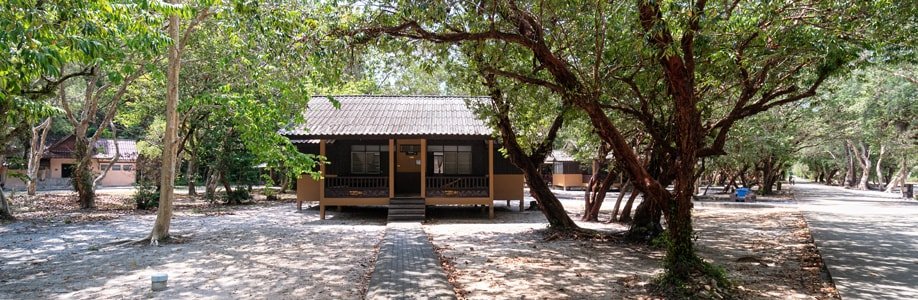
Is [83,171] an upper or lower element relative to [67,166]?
lower

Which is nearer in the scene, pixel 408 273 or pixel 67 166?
pixel 408 273

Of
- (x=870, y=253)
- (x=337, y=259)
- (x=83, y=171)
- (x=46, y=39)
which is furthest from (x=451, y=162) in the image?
(x=46, y=39)

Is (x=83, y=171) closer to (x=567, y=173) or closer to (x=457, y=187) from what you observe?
(x=457, y=187)

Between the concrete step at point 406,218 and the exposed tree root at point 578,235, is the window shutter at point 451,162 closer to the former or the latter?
the concrete step at point 406,218

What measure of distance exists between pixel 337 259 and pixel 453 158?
9.86 metres

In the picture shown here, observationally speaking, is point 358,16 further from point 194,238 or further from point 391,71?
point 194,238

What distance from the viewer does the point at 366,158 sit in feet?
60.3

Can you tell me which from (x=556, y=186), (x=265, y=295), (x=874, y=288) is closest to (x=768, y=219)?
(x=874, y=288)

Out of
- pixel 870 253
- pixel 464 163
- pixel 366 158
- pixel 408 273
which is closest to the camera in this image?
pixel 408 273

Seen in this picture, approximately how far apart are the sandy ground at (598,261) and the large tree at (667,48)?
118cm

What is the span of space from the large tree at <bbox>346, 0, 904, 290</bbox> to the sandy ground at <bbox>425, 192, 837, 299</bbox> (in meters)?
1.18

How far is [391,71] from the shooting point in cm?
1108

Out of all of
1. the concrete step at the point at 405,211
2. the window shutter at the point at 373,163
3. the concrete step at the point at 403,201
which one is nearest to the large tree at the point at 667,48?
the concrete step at the point at 405,211

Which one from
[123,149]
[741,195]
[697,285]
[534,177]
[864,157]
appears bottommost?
[697,285]
